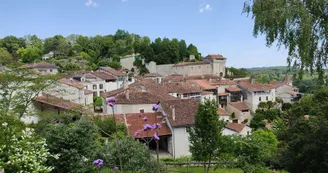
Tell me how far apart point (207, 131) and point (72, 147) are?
629 centimetres

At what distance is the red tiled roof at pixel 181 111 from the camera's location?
22.4m

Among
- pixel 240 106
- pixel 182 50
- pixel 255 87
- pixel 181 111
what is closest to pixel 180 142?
pixel 181 111

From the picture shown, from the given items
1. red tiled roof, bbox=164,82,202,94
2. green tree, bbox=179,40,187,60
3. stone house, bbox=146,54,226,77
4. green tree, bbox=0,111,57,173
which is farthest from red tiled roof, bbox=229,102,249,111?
green tree, bbox=0,111,57,173

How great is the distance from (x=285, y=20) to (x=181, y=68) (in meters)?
63.7

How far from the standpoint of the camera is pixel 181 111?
77.4 feet

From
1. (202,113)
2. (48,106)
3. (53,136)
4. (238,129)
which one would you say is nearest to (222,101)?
(238,129)

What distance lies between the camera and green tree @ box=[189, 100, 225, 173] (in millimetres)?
12156

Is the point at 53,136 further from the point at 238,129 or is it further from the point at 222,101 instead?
the point at 222,101

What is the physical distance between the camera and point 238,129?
90.1 feet

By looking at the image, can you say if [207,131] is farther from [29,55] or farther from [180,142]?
[29,55]

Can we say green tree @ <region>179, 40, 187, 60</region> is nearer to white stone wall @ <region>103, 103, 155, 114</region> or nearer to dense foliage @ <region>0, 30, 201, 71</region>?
dense foliage @ <region>0, 30, 201, 71</region>

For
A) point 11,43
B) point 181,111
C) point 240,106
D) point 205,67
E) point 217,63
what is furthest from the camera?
point 11,43

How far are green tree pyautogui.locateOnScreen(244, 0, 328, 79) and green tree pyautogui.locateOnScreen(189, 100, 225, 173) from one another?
17.7 ft

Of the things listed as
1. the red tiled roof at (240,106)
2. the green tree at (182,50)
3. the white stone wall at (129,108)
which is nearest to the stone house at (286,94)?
the red tiled roof at (240,106)
